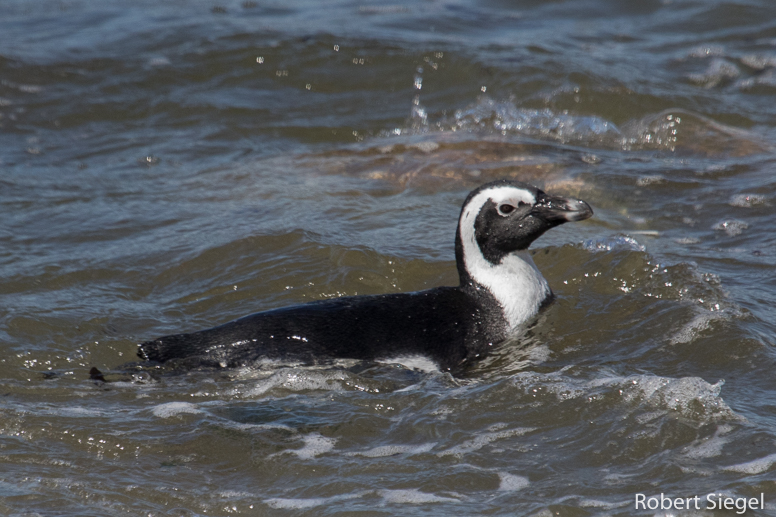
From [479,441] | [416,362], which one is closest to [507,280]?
[416,362]

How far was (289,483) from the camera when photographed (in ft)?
12.8

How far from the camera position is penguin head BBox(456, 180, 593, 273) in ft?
17.2

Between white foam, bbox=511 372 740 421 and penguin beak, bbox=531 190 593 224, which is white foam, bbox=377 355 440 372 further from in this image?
penguin beak, bbox=531 190 593 224

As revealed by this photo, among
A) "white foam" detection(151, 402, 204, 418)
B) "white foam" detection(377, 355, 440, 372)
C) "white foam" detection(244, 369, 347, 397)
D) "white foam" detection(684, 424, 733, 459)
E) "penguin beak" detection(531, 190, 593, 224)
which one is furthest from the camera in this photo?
"penguin beak" detection(531, 190, 593, 224)

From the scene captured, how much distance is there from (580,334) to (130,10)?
10.2 metres

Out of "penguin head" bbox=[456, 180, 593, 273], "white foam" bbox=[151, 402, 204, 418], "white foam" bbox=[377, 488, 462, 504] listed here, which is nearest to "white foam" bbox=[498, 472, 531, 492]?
"white foam" bbox=[377, 488, 462, 504]

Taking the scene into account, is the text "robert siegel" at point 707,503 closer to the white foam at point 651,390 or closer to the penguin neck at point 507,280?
the white foam at point 651,390

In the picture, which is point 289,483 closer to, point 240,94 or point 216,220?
point 216,220

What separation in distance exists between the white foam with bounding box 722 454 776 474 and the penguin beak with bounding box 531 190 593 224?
1786mm

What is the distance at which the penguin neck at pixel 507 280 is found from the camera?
5355 millimetres

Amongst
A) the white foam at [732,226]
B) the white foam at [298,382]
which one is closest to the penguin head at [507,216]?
the white foam at [298,382]

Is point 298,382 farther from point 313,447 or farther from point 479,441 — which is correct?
point 479,441

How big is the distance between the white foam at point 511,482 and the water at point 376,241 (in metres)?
0.03

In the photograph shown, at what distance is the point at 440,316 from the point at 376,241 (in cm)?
165
